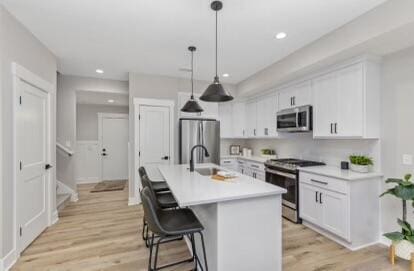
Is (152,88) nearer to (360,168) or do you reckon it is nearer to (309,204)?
(309,204)

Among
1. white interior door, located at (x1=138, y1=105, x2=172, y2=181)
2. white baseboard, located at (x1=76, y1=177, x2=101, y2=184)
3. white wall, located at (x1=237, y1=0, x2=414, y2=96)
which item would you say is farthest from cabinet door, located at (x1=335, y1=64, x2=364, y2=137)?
white baseboard, located at (x1=76, y1=177, x2=101, y2=184)

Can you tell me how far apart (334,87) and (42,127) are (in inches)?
171

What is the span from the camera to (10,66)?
2.32 meters

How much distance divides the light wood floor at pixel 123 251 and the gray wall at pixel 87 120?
3.45m

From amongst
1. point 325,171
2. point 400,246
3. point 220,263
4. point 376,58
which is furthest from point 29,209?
point 376,58

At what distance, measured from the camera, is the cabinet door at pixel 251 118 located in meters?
5.13

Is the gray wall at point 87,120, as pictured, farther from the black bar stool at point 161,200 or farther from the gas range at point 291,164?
the gas range at point 291,164

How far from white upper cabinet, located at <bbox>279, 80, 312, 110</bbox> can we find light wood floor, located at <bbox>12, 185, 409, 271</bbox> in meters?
2.08

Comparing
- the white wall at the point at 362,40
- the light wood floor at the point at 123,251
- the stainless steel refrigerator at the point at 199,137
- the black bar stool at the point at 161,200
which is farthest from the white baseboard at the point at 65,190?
the white wall at the point at 362,40

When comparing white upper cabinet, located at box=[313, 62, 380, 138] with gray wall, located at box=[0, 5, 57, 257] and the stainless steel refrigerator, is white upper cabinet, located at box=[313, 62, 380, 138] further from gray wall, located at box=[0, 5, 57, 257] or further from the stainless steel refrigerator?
gray wall, located at box=[0, 5, 57, 257]

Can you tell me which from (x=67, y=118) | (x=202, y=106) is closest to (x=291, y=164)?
(x=202, y=106)

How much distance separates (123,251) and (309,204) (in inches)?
105

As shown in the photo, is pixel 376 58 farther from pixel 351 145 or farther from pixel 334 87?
pixel 351 145

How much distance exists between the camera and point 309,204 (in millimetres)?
3119
